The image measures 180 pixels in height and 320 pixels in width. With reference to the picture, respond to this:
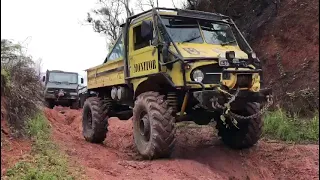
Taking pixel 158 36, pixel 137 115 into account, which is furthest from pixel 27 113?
pixel 158 36

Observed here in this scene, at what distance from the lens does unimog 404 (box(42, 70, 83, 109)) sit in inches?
818

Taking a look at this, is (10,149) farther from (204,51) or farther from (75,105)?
(75,105)

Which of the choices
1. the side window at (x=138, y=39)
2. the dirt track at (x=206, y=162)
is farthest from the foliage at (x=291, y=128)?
the side window at (x=138, y=39)

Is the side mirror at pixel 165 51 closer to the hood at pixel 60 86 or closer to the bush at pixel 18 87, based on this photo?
the bush at pixel 18 87

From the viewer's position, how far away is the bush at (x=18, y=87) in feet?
19.6

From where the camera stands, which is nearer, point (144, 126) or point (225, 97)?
point (225, 97)

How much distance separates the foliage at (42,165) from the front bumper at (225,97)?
2129 millimetres

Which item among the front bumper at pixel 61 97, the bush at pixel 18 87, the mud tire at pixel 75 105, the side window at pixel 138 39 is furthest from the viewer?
the mud tire at pixel 75 105

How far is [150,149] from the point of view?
261 inches

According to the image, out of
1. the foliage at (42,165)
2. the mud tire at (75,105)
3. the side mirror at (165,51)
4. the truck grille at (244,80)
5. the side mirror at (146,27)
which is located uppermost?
the side mirror at (146,27)

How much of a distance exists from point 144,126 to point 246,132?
75.8 inches

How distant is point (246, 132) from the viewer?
755cm

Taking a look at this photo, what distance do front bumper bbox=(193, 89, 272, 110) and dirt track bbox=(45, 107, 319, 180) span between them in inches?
40.3

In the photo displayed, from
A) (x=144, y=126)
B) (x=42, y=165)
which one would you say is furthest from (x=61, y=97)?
(x=42, y=165)
